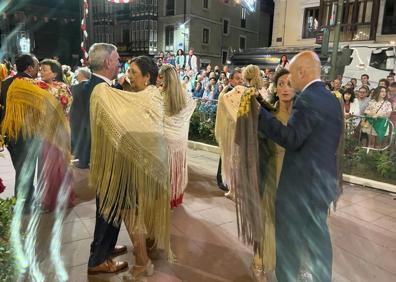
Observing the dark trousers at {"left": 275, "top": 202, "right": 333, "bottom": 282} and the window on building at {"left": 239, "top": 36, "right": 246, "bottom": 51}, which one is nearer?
the dark trousers at {"left": 275, "top": 202, "right": 333, "bottom": 282}

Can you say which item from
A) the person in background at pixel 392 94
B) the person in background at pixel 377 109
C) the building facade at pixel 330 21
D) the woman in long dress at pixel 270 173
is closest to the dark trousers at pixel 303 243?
the woman in long dress at pixel 270 173

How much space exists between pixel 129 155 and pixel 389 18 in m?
19.3

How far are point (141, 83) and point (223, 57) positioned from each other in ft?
101

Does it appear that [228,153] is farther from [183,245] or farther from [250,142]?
[250,142]

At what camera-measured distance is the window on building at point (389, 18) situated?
17550 millimetres

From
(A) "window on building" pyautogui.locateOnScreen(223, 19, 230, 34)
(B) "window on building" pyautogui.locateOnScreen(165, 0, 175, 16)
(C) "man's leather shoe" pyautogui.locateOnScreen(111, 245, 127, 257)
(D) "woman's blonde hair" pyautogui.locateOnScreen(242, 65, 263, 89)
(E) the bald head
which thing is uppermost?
(B) "window on building" pyautogui.locateOnScreen(165, 0, 175, 16)

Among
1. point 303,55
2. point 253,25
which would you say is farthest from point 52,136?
point 253,25

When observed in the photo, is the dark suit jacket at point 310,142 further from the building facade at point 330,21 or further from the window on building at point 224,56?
the window on building at point 224,56

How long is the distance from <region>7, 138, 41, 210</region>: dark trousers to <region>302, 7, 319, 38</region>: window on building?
19530 mm

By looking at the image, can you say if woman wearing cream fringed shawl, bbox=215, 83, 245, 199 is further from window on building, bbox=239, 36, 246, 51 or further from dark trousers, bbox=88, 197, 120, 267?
window on building, bbox=239, 36, 246, 51

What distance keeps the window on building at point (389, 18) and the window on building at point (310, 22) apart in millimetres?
3620

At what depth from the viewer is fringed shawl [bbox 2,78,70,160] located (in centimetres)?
384

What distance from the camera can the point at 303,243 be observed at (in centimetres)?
243

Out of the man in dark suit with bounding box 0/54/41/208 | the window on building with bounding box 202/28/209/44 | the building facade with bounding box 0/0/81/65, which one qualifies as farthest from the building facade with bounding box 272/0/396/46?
the building facade with bounding box 0/0/81/65
